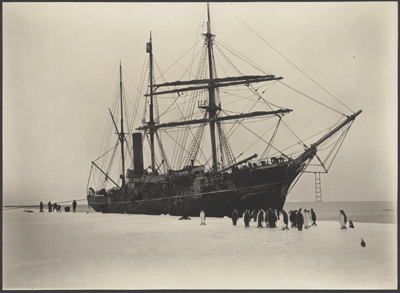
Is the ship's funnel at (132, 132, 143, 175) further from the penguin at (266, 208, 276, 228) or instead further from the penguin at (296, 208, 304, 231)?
the penguin at (296, 208, 304, 231)

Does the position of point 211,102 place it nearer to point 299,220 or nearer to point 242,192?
point 242,192

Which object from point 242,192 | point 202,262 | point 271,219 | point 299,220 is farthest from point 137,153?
point 202,262

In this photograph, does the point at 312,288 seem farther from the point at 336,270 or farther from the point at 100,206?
the point at 100,206

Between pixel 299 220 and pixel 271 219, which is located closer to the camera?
pixel 299 220

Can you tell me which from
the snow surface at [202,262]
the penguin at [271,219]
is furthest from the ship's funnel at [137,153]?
the snow surface at [202,262]

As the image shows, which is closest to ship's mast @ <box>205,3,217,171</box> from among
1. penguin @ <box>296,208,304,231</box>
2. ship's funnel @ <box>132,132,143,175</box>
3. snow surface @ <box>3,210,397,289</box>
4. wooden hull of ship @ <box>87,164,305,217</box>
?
wooden hull of ship @ <box>87,164,305,217</box>

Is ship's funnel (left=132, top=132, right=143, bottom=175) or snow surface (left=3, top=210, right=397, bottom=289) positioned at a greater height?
ship's funnel (left=132, top=132, right=143, bottom=175)
